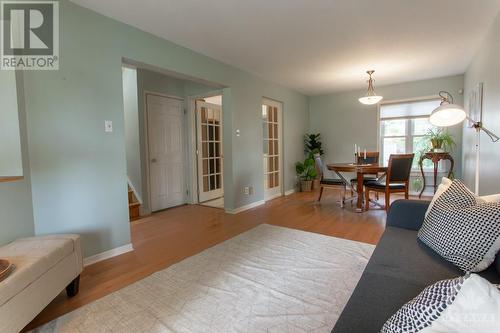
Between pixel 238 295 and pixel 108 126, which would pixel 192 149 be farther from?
pixel 238 295

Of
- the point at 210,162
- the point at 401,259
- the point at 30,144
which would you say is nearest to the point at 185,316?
the point at 401,259

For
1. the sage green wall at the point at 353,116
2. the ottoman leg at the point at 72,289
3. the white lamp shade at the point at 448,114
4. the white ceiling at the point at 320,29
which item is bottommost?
the ottoman leg at the point at 72,289

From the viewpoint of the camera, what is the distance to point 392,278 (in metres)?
1.17

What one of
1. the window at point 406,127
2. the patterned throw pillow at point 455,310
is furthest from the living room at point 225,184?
the window at point 406,127

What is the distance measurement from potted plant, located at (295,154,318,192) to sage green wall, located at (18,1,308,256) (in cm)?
366

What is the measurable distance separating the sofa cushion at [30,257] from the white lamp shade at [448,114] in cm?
Result: 270

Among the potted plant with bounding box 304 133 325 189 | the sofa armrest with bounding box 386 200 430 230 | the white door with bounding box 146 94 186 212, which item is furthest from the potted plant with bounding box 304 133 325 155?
the sofa armrest with bounding box 386 200 430 230

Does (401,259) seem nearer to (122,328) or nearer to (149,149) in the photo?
(122,328)

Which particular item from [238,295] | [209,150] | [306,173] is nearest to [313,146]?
[306,173]

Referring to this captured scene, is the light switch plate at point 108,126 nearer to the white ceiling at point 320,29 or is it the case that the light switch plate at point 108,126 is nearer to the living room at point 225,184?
the living room at point 225,184

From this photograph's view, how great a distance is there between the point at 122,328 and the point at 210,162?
12.5 ft

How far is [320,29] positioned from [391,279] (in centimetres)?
256

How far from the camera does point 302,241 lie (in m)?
2.74

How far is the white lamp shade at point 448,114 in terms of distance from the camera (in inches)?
67.6
